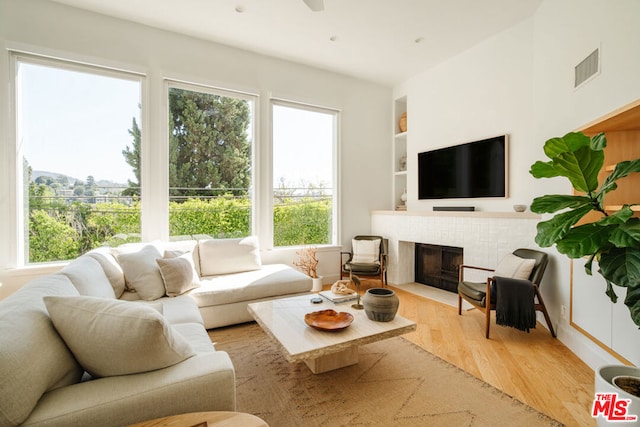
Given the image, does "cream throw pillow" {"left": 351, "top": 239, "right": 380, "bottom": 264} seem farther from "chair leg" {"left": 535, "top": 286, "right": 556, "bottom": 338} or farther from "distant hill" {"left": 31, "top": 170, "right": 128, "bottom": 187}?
"distant hill" {"left": 31, "top": 170, "right": 128, "bottom": 187}

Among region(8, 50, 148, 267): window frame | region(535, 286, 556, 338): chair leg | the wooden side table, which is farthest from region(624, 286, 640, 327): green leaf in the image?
region(8, 50, 148, 267): window frame

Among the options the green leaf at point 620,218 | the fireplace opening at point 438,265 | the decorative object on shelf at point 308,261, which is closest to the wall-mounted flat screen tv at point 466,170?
the fireplace opening at point 438,265

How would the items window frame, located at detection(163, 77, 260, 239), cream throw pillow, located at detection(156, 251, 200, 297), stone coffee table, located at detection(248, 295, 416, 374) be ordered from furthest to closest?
1. window frame, located at detection(163, 77, 260, 239)
2. cream throw pillow, located at detection(156, 251, 200, 297)
3. stone coffee table, located at detection(248, 295, 416, 374)

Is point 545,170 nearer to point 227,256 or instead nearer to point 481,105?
point 481,105

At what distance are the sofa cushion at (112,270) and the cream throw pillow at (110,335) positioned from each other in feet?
5.05

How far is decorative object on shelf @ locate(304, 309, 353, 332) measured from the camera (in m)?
1.96

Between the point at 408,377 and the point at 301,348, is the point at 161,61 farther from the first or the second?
the point at 408,377

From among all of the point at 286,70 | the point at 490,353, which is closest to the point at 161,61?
the point at 286,70

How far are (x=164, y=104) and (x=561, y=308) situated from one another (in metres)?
4.61

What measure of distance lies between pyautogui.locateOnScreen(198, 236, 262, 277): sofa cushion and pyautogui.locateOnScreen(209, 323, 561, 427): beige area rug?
1.16 m

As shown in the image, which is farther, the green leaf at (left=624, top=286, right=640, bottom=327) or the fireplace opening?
the fireplace opening

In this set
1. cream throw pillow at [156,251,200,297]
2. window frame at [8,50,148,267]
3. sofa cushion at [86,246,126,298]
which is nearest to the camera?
sofa cushion at [86,246,126,298]

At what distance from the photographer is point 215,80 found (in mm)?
3910

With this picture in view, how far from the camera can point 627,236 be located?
1.28 meters
